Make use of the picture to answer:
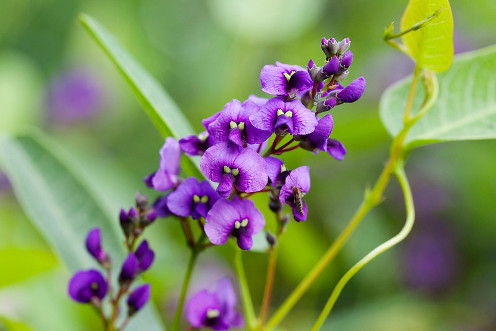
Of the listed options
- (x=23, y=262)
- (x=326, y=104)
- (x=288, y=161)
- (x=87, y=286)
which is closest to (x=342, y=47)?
(x=326, y=104)

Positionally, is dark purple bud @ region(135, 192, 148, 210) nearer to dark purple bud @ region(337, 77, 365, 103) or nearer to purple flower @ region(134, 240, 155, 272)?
purple flower @ region(134, 240, 155, 272)

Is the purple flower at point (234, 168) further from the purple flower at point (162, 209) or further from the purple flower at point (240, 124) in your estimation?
the purple flower at point (162, 209)

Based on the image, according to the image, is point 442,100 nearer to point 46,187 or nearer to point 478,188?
point 46,187

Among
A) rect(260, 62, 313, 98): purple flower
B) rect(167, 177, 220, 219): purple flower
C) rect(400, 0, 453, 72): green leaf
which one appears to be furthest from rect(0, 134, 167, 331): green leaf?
rect(400, 0, 453, 72): green leaf

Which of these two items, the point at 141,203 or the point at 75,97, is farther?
the point at 75,97

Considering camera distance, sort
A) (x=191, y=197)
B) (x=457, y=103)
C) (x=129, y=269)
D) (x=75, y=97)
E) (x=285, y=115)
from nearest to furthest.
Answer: (x=285, y=115)
(x=191, y=197)
(x=129, y=269)
(x=457, y=103)
(x=75, y=97)

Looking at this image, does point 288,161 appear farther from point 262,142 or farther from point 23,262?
point 262,142
